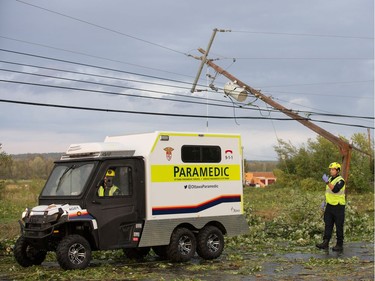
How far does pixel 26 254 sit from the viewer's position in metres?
11.7

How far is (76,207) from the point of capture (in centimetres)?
1123

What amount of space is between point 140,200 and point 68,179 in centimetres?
151

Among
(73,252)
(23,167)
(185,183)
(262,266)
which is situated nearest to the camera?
(73,252)

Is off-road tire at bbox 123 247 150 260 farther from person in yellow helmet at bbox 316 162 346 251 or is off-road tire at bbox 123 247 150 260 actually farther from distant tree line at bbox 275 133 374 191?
distant tree line at bbox 275 133 374 191

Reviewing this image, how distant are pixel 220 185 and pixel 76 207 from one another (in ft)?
11.9

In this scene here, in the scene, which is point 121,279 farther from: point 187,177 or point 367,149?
point 367,149

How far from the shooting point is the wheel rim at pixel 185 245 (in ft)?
41.4

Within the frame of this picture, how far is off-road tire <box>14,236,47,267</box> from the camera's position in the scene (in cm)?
1159

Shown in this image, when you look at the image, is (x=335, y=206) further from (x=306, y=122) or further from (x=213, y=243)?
(x=306, y=122)

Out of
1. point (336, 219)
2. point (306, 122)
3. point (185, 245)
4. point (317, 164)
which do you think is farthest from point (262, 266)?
point (317, 164)

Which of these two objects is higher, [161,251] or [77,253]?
[77,253]

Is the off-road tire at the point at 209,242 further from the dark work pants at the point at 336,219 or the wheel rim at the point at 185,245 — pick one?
the dark work pants at the point at 336,219

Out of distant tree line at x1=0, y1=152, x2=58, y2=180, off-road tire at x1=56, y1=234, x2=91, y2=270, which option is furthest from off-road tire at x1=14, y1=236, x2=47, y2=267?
distant tree line at x1=0, y1=152, x2=58, y2=180

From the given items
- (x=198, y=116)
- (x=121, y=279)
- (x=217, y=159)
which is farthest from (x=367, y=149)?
(x=121, y=279)
